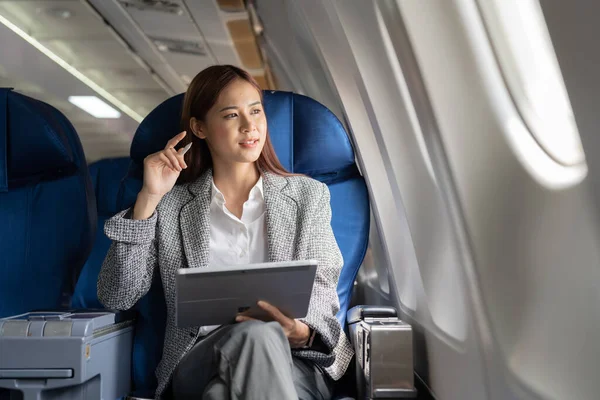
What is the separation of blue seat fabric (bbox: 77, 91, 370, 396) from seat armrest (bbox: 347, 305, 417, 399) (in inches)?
11.7

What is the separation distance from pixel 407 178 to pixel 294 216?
535 millimetres

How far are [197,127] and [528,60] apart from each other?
1.19 m

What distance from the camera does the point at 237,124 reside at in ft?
7.57

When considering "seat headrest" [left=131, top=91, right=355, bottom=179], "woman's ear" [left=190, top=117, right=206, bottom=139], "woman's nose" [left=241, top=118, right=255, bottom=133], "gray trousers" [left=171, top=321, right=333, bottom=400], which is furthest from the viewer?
"seat headrest" [left=131, top=91, right=355, bottom=179]

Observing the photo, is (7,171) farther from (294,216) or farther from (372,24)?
(372,24)

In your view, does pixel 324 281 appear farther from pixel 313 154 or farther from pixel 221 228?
pixel 313 154

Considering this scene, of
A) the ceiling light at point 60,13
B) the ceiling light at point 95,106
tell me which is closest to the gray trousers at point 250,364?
the ceiling light at point 60,13

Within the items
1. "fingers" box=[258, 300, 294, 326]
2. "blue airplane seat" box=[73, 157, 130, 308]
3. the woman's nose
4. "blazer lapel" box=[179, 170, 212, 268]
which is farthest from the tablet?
"blue airplane seat" box=[73, 157, 130, 308]

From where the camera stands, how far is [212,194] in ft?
7.73

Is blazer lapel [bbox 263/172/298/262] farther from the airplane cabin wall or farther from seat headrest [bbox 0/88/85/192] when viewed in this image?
seat headrest [bbox 0/88/85/192]

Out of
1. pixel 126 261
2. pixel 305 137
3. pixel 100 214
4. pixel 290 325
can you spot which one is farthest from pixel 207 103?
pixel 100 214

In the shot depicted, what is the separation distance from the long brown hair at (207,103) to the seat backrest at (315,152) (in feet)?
0.28

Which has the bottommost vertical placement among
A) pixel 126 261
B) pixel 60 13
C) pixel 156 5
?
pixel 126 261

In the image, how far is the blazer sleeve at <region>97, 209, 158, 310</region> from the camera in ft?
6.84
